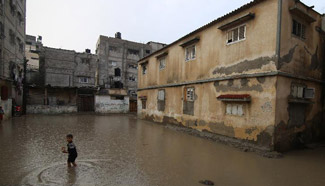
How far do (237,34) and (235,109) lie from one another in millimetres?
4027

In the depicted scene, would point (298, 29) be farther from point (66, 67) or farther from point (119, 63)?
A: point (66, 67)

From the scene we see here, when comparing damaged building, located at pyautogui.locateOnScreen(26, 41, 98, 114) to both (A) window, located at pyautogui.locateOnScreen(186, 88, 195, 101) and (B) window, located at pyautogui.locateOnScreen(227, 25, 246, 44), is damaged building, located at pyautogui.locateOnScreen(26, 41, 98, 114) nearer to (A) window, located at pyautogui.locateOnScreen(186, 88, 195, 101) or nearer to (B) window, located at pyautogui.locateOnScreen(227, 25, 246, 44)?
(A) window, located at pyautogui.locateOnScreen(186, 88, 195, 101)

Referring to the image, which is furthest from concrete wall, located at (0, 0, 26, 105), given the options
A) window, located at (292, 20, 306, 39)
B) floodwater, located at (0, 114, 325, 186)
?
window, located at (292, 20, 306, 39)

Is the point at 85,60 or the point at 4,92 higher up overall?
the point at 85,60

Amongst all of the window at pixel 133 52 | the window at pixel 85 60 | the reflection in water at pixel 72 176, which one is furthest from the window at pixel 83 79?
the reflection in water at pixel 72 176

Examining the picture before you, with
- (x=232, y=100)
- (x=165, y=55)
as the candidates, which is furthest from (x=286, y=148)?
(x=165, y=55)

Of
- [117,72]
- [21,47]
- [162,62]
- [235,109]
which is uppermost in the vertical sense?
[21,47]

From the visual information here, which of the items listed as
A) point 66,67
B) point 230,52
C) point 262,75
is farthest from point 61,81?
point 262,75

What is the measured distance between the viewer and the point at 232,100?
354 inches

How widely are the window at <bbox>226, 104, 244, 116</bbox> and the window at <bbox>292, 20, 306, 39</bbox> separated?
4.26 meters

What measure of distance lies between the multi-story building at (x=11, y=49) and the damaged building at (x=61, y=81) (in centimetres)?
437

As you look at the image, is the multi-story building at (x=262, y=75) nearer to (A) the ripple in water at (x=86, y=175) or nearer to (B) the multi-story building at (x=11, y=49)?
(A) the ripple in water at (x=86, y=175)

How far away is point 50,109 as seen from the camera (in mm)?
24516

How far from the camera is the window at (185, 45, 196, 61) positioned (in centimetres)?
1278
